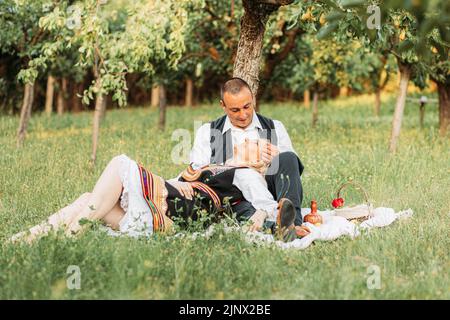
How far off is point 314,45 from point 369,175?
7.00 meters

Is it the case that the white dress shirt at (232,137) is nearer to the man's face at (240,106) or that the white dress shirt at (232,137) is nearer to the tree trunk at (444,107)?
the man's face at (240,106)

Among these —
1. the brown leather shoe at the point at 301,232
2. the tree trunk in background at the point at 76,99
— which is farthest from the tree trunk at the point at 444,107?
the tree trunk in background at the point at 76,99

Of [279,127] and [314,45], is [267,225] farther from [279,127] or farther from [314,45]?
[314,45]

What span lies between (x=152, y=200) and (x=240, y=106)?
1.12 m

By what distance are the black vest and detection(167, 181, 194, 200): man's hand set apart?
0.53 m

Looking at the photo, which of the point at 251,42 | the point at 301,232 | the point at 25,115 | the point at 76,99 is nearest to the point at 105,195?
the point at 301,232

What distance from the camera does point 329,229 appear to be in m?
5.29

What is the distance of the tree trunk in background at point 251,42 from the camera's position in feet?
23.1

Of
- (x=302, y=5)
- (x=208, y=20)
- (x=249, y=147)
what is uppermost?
(x=208, y=20)

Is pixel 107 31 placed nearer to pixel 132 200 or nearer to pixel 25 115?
pixel 132 200

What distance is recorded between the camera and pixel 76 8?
7.94m

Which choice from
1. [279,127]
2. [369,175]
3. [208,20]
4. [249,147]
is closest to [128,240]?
[249,147]

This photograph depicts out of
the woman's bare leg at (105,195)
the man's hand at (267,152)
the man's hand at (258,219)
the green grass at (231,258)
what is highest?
the man's hand at (267,152)

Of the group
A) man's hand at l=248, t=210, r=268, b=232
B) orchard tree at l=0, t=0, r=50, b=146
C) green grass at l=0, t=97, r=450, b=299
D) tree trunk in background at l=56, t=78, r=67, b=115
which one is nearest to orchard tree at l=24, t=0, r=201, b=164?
green grass at l=0, t=97, r=450, b=299
